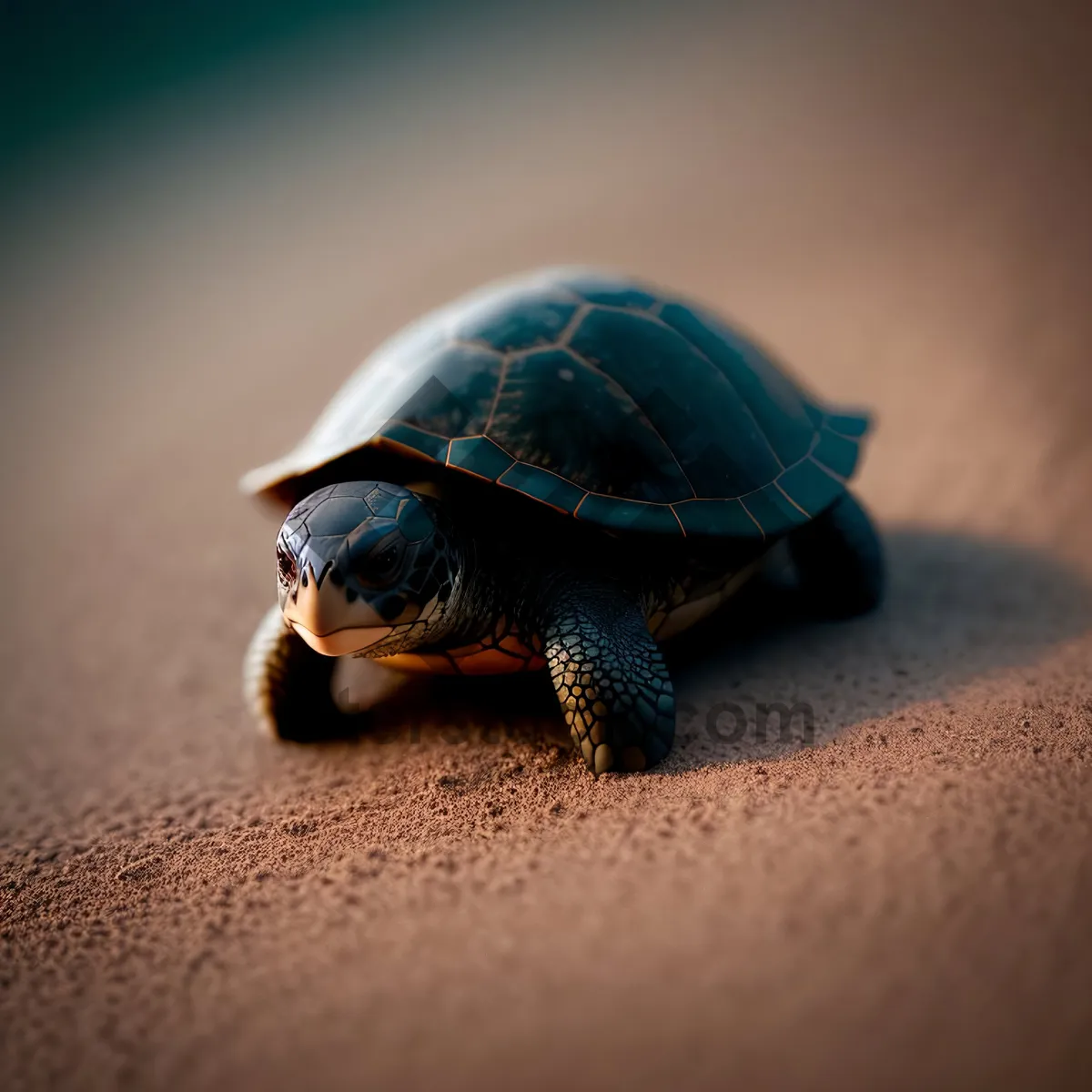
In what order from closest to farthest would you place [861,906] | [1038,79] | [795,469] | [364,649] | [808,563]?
[861,906] < [364,649] < [795,469] < [808,563] < [1038,79]

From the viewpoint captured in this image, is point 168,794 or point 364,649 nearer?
point 364,649

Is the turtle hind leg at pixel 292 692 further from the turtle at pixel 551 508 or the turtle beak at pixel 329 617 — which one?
the turtle beak at pixel 329 617

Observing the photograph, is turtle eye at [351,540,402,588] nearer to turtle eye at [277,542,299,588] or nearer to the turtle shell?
turtle eye at [277,542,299,588]

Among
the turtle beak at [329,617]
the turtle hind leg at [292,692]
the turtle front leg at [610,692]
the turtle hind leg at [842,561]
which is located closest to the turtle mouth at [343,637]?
the turtle beak at [329,617]

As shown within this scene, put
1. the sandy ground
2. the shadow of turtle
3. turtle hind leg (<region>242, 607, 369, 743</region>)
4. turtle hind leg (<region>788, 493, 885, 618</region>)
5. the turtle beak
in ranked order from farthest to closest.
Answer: turtle hind leg (<region>788, 493, 885, 618</region>) < turtle hind leg (<region>242, 607, 369, 743</region>) < the shadow of turtle < the turtle beak < the sandy ground

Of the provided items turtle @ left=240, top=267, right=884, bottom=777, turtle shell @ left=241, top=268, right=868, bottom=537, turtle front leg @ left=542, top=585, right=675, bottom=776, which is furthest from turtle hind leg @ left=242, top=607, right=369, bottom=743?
turtle front leg @ left=542, top=585, right=675, bottom=776

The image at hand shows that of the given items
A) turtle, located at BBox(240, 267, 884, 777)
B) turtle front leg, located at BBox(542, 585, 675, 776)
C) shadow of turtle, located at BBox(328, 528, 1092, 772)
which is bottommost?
shadow of turtle, located at BBox(328, 528, 1092, 772)

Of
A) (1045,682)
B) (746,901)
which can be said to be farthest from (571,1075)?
(1045,682)

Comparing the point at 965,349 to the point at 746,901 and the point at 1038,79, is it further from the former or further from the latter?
the point at 746,901
